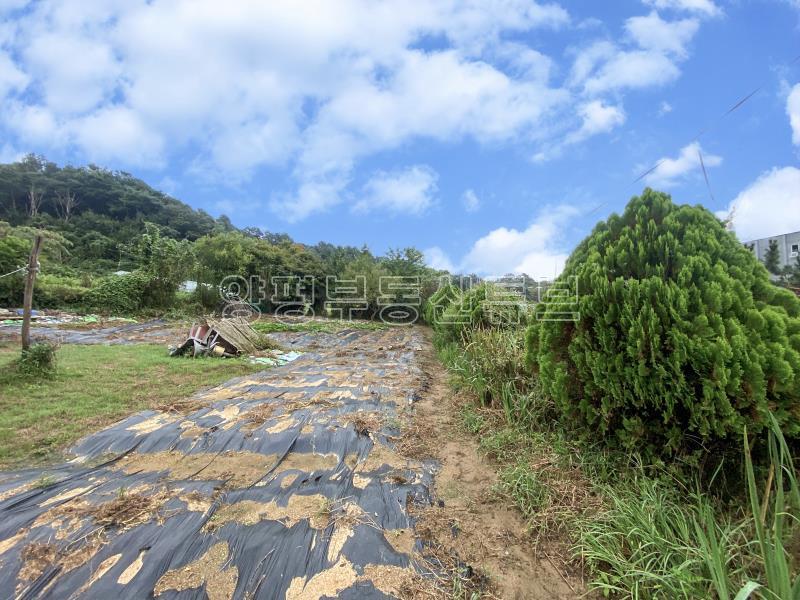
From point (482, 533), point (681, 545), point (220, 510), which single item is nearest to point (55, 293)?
point (220, 510)

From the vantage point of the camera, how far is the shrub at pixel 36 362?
172 inches

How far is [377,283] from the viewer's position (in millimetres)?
17156

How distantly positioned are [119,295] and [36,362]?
12.1 metres

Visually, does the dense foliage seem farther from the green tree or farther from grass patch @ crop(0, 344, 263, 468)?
grass patch @ crop(0, 344, 263, 468)

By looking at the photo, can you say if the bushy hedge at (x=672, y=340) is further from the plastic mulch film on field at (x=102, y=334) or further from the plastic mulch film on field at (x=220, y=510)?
the plastic mulch film on field at (x=102, y=334)

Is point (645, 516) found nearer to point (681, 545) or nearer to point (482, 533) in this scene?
point (681, 545)

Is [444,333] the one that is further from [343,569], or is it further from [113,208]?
[113,208]

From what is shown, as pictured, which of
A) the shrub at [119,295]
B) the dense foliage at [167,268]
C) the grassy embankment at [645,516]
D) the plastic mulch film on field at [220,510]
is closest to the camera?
the grassy embankment at [645,516]

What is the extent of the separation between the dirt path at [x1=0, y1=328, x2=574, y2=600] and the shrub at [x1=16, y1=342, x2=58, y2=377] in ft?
7.21

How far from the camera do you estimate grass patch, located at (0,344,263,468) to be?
2.96 m

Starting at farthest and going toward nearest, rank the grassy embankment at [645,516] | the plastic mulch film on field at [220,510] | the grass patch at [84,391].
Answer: the grass patch at [84,391] → the plastic mulch film on field at [220,510] → the grassy embankment at [645,516]

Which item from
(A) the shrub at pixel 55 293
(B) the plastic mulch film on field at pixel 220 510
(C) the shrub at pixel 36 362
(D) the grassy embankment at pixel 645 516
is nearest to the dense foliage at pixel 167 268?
(A) the shrub at pixel 55 293

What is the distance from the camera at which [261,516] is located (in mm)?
1894

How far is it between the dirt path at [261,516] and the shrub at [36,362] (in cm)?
220
